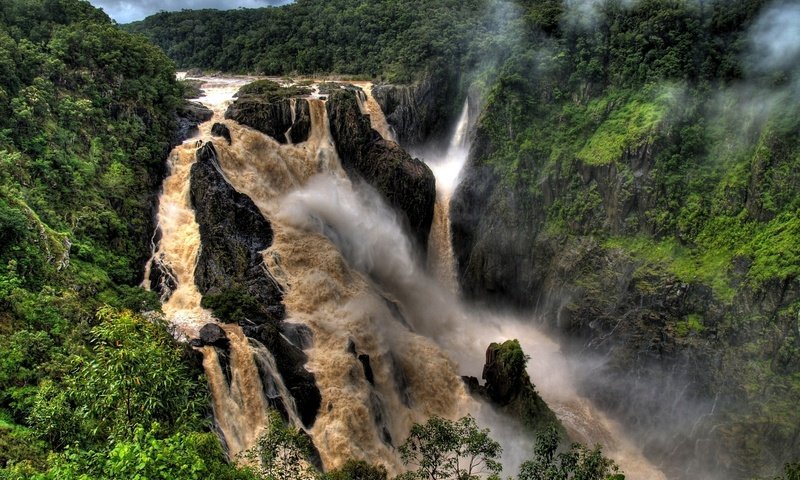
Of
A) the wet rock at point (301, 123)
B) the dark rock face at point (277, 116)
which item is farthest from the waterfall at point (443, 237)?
the dark rock face at point (277, 116)

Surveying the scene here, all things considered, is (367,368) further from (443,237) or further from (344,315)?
(443,237)

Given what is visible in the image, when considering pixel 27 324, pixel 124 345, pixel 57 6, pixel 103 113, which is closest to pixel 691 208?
pixel 124 345

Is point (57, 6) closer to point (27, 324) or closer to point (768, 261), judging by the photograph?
point (27, 324)

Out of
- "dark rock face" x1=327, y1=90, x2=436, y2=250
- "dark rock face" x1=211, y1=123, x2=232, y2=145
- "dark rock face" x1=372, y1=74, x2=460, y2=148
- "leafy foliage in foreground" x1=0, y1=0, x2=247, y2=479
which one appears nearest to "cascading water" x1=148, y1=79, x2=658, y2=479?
"dark rock face" x1=211, y1=123, x2=232, y2=145

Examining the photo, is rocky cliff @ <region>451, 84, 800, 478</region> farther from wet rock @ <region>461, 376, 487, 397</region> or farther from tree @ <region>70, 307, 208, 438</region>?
tree @ <region>70, 307, 208, 438</region>

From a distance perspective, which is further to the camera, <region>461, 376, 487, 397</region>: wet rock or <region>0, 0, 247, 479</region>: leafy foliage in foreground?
<region>461, 376, 487, 397</region>: wet rock

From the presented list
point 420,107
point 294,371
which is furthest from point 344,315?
point 420,107
